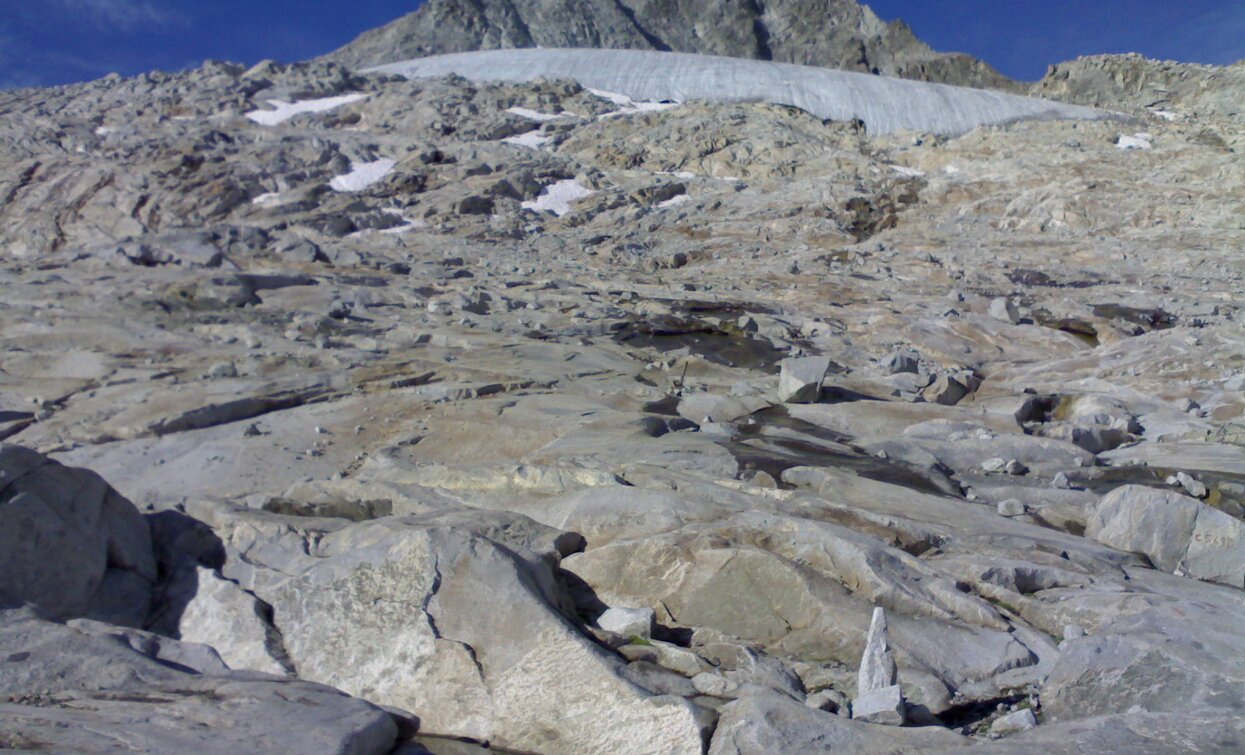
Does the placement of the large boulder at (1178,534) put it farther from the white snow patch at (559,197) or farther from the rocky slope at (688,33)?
the rocky slope at (688,33)

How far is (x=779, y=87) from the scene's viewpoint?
126 ft

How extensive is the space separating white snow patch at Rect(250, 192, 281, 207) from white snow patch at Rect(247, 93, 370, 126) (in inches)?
281

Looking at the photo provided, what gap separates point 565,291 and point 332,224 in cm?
1010

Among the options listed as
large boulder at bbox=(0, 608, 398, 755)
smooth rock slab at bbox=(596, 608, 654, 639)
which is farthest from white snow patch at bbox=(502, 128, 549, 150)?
large boulder at bbox=(0, 608, 398, 755)

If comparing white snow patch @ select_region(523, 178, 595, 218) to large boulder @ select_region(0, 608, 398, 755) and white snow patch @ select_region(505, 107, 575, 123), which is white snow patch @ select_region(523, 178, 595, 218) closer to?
white snow patch @ select_region(505, 107, 575, 123)

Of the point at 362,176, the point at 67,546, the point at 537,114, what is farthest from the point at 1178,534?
the point at 537,114

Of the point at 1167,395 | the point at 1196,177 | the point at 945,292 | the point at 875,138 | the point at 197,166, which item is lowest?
the point at 1167,395

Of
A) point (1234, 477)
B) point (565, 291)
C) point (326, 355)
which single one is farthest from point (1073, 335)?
point (326, 355)

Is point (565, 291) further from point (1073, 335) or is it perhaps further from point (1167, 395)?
point (1167, 395)

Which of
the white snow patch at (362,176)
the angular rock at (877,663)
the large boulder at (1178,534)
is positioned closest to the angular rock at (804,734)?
the angular rock at (877,663)

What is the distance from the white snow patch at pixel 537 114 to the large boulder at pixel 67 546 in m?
31.0

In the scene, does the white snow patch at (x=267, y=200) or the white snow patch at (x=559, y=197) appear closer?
the white snow patch at (x=267, y=200)

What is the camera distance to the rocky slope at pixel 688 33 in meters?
63.6

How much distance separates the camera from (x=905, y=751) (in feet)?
13.8
